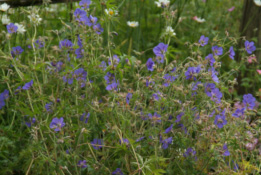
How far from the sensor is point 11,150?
2320 mm

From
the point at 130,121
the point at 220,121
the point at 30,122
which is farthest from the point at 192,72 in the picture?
the point at 30,122

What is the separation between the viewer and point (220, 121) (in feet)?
6.44

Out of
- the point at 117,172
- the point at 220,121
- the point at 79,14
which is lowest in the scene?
the point at 117,172

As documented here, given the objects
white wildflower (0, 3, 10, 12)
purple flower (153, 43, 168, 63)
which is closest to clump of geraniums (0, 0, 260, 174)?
purple flower (153, 43, 168, 63)

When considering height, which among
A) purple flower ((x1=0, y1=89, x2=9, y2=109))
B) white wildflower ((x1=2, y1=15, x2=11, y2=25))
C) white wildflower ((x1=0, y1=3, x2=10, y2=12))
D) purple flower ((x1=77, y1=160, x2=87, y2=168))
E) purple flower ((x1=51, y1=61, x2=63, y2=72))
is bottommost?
purple flower ((x1=77, y1=160, x2=87, y2=168))

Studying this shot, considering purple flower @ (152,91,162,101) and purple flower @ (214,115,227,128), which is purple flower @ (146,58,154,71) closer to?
purple flower @ (152,91,162,101)

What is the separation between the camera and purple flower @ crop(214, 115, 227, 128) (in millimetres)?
1964

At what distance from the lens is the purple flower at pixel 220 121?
1964mm

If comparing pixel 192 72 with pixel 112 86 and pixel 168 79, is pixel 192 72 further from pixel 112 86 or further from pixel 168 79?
pixel 112 86

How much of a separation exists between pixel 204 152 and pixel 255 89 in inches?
66.0

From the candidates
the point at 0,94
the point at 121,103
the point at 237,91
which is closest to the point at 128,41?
the point at 237,91

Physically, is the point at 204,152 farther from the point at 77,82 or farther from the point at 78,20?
the point at 78,20

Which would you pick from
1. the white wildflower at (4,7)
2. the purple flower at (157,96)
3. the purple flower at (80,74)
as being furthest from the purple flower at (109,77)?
the white wildflower at (4,7)

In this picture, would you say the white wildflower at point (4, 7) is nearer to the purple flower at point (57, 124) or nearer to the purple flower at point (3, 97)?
the purple flower at point (3, 97)
